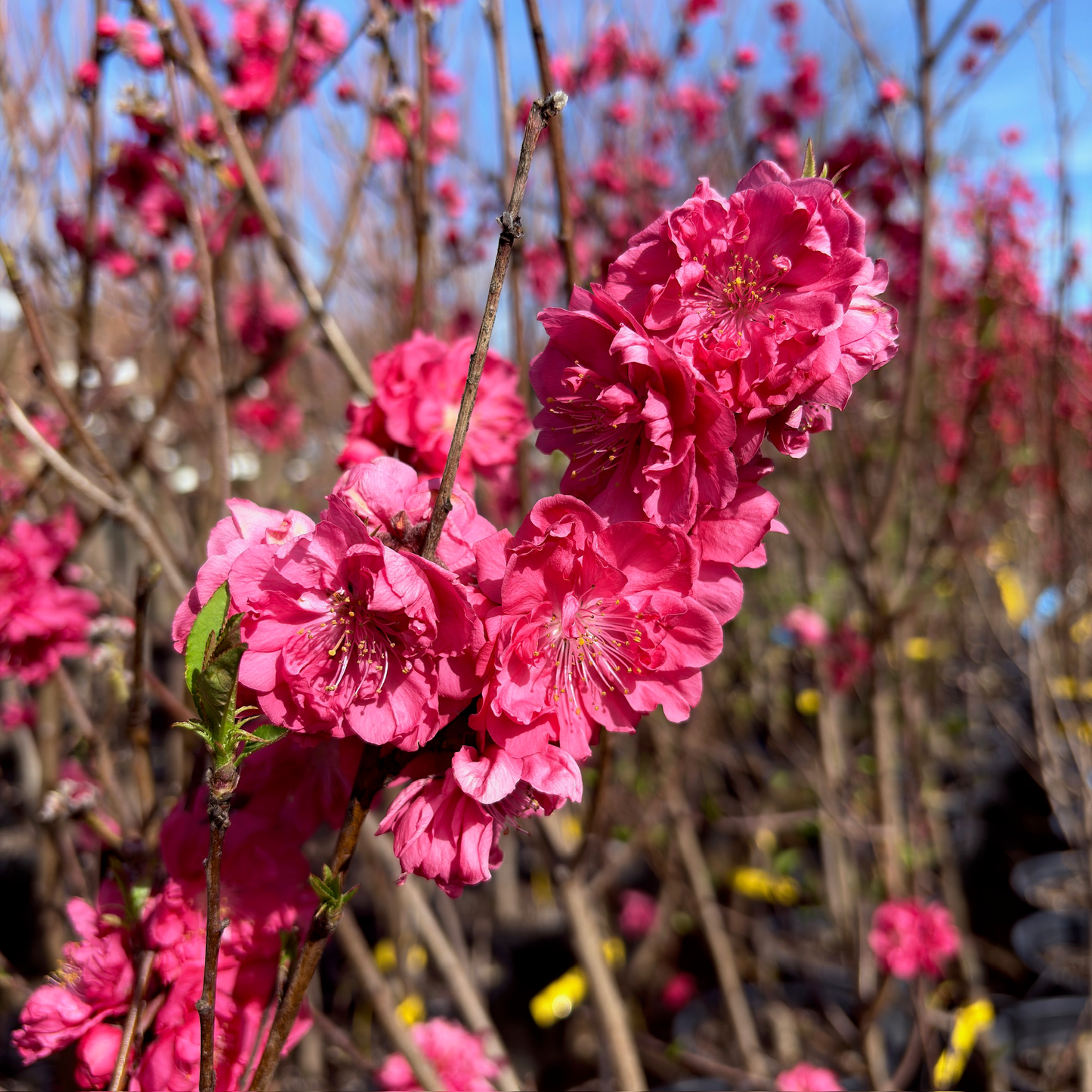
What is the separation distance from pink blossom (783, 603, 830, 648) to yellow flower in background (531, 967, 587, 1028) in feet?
6.00

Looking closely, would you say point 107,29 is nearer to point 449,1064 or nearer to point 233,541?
point 233,541

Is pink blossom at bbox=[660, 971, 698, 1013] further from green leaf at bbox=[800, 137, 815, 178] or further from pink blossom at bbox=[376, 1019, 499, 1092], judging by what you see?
green leaf at bbox=[800, 137, 815, 178]

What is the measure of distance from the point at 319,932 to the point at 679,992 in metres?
3.88

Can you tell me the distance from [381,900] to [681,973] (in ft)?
5.50

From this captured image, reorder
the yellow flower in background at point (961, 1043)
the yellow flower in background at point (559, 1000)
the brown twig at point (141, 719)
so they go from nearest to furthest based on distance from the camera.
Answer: the brown twig at point (141, 719), the yellow flower in background at point (961, 1043), the yellow flower in background at point (559, 1000)

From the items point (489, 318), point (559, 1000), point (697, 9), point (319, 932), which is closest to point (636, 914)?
point (559, 1000)

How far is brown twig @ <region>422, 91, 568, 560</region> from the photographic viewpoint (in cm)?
74

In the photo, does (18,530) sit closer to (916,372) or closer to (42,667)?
(42,667)

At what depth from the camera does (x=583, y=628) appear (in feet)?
3.01

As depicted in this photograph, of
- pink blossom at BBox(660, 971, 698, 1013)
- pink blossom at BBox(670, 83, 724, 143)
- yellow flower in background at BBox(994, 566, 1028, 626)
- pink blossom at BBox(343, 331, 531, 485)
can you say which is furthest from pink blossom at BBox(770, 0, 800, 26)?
pink blossom at BBox(660, 971, 698, 1013)

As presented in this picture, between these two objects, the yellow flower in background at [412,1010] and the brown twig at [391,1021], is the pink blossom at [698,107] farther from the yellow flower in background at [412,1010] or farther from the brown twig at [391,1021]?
the yellow flower in background at [412,1010]

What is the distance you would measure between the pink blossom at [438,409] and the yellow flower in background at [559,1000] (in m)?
3.25

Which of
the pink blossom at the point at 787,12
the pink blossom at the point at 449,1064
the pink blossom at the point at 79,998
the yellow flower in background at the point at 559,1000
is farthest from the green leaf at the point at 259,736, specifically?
the pink blossom at the point at 787,12

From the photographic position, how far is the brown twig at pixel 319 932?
789 millimetres
